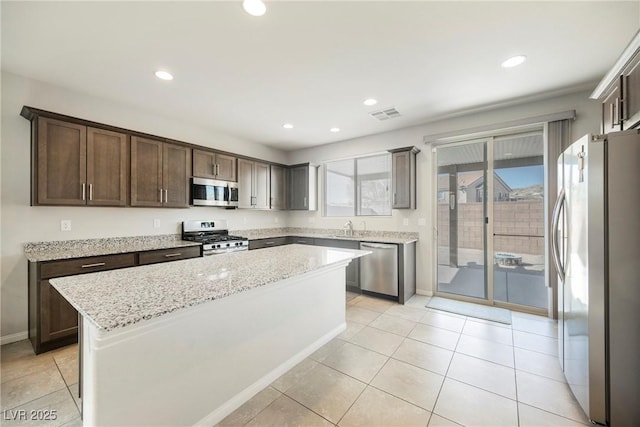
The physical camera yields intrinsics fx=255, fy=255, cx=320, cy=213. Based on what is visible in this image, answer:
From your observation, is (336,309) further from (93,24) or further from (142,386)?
(93,24)

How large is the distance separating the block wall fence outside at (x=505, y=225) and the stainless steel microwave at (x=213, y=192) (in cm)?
341

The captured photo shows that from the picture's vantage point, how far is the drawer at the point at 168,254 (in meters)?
2.97

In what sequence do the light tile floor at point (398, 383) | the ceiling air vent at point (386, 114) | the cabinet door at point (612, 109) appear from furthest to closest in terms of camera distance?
the ceiling air vent at point (386, 114)
the cabinet door at point (612, 109)
the light tile floor at point (398, 383)

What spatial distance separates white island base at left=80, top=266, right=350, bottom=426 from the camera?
1.16m

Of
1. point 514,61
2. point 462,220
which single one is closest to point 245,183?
point 462,220

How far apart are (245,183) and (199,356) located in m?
3.44

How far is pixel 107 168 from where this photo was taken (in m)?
3.00

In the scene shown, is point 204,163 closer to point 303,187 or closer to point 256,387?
point 303,187

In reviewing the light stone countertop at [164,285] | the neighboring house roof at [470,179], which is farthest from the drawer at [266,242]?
the neighboring house roof at [470,179]

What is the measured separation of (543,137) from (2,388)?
5893mm

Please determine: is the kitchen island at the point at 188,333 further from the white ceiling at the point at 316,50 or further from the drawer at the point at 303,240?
the drawer at the point at 303,240

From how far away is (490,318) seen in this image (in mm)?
3178

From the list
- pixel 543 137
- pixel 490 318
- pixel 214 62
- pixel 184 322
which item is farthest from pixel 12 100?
pixel 543 137

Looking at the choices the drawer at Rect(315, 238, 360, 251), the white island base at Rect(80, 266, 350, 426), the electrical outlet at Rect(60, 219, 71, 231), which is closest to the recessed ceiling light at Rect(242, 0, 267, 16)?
the white island base at Rect(80, 266, 350, 426)
